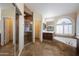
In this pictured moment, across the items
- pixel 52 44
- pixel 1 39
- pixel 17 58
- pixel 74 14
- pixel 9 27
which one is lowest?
pixel 52 44

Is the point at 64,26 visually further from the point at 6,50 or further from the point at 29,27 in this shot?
the point at 29,27

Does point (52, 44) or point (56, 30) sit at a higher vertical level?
point (56, 30)

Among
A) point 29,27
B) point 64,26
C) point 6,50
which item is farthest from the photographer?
point 29,27

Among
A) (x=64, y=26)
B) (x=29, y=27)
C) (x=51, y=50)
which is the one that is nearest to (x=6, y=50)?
(x=64, y=26)

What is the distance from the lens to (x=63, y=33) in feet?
14.0

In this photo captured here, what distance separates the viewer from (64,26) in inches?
162

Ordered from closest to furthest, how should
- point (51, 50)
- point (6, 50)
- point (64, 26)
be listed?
point (6, 50)
point (64, 26)
point (51, 50)

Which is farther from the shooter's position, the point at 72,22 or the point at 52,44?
the point at 52,44

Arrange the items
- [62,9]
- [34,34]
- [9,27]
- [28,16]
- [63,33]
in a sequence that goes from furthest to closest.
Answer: [34,34] → [28,16] → [62,9] → [63,33] → [9,27]

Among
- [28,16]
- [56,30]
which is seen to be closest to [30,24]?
[28,16]

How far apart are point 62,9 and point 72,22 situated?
0.68m

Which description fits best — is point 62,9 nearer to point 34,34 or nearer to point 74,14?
point 74,14

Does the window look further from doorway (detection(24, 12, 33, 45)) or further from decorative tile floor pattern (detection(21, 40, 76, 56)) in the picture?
doorway (detection(24, 12, 33, 45))

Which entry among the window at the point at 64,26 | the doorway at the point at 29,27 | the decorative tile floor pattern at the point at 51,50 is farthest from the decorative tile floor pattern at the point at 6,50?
the doorway at the point at 29,27
